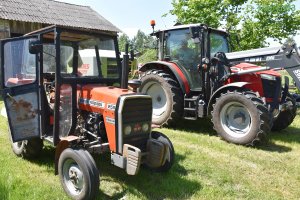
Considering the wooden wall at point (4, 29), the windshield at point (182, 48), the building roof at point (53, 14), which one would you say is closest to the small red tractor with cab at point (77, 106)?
the windshield at point (182, 48)

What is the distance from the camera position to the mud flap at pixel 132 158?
373 cm

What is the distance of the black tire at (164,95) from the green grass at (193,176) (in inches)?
44.7

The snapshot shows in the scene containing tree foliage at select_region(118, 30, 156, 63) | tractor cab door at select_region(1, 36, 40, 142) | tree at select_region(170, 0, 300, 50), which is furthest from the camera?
tree at select_region(170, 0, 300, 50)

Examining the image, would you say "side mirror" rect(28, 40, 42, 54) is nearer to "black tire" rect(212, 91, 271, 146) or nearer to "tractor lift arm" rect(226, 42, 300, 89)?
"black tire" rect(212, 91, 271, 146)

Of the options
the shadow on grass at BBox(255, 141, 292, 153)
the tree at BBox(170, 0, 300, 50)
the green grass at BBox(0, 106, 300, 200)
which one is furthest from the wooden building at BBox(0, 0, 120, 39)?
the shadow on grass at BBox(255, 141, 292, 153)

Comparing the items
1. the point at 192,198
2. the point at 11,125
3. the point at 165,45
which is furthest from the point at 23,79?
the point at 165,45

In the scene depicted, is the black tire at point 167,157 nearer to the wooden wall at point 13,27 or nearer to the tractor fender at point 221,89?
the tractor fender at point 221,89

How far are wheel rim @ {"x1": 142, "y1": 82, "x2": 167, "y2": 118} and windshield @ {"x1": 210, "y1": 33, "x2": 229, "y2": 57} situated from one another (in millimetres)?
1428

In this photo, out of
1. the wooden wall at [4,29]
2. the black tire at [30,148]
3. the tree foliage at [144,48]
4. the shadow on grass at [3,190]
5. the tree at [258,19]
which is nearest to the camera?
the shadow on grass at [3,190]

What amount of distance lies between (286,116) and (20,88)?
5.50 meters

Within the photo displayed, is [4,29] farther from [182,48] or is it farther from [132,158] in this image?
[132,158]

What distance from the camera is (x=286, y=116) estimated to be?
7.29 m

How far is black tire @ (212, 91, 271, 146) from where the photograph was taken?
5898 millimetres

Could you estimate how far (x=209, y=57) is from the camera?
275 inches
